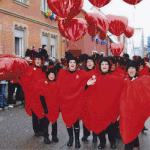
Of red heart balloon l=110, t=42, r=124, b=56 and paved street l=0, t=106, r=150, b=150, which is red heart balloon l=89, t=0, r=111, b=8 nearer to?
paved street l=0, t=106, r=150, b=150

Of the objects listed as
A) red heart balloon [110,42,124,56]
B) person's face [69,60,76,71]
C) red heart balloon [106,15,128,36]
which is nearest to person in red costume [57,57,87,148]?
person's face [69,60,76,71]

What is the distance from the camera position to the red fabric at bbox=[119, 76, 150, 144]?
3465 mm

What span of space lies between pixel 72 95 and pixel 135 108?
1.35 metres

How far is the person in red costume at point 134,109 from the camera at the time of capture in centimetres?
347

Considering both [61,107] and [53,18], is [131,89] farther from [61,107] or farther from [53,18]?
[53,18]

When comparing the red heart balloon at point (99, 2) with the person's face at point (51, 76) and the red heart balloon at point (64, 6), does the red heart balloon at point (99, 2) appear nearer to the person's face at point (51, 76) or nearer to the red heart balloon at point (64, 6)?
the red heart balloon at point (64, 6)

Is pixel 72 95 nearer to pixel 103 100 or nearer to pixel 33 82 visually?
pixel 103 100

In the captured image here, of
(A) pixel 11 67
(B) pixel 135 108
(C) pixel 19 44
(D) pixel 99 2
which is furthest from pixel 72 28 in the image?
(C) pixel 19 44

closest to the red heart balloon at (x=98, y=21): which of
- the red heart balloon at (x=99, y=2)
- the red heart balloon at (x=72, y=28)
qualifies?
the red heart balloon at (x=72, y=28)

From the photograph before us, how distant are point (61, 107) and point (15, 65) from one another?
4.40 feet

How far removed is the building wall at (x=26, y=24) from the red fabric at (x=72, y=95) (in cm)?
711

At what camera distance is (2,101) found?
836 centimetres

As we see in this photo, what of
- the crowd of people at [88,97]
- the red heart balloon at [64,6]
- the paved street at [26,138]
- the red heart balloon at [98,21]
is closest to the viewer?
the crowd of people at [88,97]

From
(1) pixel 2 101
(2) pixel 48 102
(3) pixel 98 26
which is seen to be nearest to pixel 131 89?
(2) pixel 48 102
